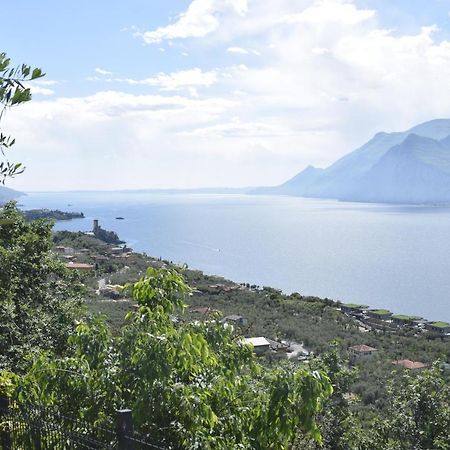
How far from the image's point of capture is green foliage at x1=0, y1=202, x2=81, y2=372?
8.26 meters

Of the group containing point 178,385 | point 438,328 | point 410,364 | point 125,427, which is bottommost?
point 438,328

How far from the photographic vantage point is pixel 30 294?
958 centimetres

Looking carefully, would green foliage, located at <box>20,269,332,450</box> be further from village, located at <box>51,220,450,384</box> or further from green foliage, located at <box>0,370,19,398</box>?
village, located at <box>51,220,450,384</box>

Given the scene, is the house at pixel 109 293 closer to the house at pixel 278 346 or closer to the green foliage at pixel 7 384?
the house at pixel 278 346

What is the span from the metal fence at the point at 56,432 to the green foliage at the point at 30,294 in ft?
13.4

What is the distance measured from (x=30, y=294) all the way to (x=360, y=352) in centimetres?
2351

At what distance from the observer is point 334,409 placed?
11367 mm

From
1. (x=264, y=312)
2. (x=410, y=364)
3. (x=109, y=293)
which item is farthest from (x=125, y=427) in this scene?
(x=109, y=293)

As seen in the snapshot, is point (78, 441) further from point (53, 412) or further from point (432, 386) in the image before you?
point (432, 386)

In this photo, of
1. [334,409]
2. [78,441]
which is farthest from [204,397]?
[334,409]

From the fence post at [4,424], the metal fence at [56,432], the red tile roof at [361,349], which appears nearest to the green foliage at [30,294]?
the fence post at [4,424]

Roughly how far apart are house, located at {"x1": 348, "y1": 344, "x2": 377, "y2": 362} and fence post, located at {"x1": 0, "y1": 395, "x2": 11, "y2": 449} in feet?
84.9

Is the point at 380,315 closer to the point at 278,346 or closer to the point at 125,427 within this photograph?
the point at 278,346

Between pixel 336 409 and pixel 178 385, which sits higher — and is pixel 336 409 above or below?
below
